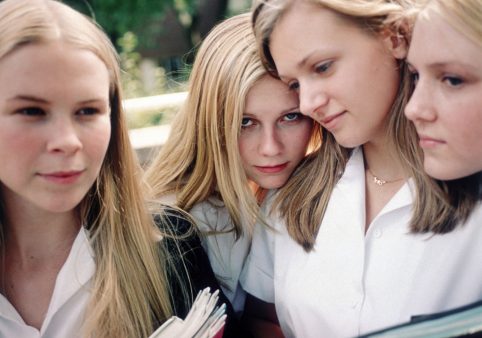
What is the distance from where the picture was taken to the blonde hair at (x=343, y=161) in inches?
71.6

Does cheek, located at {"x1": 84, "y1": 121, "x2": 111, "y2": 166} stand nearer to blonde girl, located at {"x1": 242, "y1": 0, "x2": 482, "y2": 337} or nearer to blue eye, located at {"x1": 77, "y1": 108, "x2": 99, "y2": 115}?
blue eye, located at {"x1": 77, "y1": 108, "x2": 99, "y2": 115}

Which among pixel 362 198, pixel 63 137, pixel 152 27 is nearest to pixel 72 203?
pixel 63 137

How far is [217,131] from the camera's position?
7.25 feet

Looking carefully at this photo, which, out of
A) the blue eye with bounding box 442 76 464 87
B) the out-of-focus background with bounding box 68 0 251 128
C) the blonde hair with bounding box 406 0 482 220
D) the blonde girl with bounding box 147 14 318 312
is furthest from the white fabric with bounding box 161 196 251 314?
the out-of-focus background with bounding box 68 0 251 128

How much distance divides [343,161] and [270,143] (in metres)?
0.24

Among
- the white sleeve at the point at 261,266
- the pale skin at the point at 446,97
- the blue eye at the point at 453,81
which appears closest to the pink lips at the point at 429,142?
the pale skin at the point at 446,97

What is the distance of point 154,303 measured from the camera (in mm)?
1928

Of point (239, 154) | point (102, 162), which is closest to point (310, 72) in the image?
point (239, 154)

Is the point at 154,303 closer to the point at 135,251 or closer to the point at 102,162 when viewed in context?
the point at 135,251

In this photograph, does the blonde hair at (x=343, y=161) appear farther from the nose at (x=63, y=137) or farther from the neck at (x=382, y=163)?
the nose at (x=63, y=137)

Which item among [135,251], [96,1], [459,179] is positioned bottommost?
[96,1]

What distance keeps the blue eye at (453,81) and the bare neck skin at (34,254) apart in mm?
1092

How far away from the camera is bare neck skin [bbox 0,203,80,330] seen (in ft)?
6.01

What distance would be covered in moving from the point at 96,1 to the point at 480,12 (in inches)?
505
